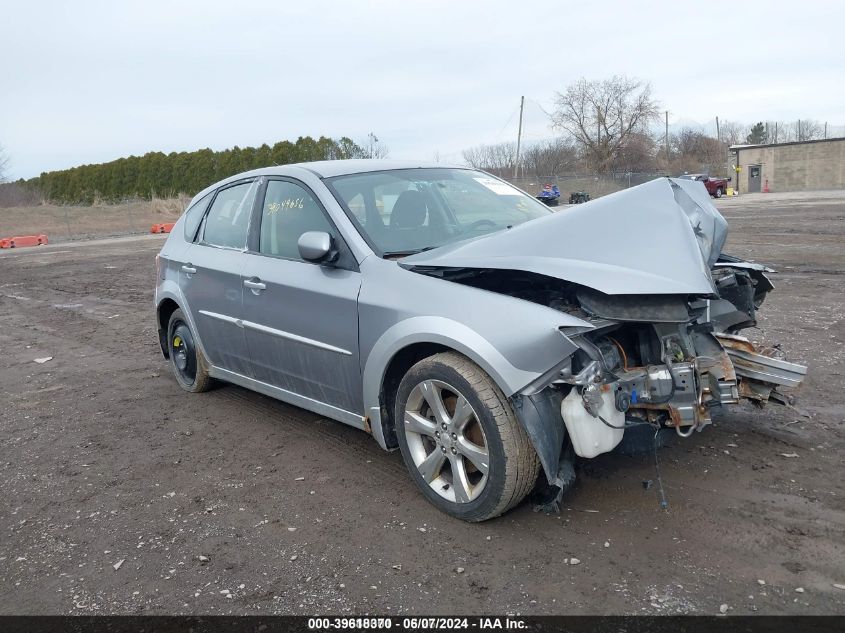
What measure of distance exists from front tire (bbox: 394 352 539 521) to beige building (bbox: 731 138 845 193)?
55.8 m

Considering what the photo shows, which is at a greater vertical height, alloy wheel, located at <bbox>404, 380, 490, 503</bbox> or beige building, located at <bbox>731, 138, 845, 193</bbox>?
beige building, located at <bbox>731, 138, 845, 193</bbox>

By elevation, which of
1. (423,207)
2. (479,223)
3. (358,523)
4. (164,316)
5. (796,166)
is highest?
(796,166)

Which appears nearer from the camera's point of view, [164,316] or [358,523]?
[358,523]

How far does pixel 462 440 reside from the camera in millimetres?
3396

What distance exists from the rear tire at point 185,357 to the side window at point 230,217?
0.77 metres

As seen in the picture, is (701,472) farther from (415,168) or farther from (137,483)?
(137,483)

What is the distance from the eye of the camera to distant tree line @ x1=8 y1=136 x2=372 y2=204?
138 feet

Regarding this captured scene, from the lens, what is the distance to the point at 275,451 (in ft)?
15.0

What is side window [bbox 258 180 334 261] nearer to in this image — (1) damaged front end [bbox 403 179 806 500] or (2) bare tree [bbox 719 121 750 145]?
(1) damaged front end [bbox 403 179 806 500]

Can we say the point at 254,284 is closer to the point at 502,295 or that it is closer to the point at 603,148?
the point at 502,295

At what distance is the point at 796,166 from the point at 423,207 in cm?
5545

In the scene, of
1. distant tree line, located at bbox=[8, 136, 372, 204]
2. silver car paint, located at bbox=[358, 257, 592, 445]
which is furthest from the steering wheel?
distant tree line, located at bbox=[8, 136, 372, 204]

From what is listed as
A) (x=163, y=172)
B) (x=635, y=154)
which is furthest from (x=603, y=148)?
(x=163, y=172)

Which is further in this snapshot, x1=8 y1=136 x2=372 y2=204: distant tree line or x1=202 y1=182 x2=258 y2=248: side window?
x1=8 y1=136 x2=372 y2=204: distant tree line
